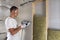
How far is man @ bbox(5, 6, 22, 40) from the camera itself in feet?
7.30

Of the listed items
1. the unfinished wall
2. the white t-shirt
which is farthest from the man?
the unfinished wall

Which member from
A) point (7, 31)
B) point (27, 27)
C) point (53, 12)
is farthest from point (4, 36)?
point (53, 12)

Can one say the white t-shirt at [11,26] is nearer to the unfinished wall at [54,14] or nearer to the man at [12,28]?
the man at [12,28]

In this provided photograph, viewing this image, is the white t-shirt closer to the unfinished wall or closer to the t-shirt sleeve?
the t-shirt sleeve

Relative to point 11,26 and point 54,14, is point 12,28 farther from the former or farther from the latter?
point 54,14

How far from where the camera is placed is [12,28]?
2.23m

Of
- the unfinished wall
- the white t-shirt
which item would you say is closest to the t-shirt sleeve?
the white t-shirt

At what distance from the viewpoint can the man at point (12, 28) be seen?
2.22 meters

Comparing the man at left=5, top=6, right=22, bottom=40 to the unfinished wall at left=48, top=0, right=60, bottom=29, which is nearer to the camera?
the man at left=5, top=6, right=22, bottom=40

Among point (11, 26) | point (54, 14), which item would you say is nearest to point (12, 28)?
point (11, 26)

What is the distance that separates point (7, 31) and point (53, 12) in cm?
95

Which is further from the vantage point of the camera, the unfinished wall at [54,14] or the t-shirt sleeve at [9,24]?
the unfinished wall at [54,14]

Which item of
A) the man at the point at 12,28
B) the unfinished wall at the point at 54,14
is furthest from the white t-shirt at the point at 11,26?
the unfinished wall at the point at 54,14

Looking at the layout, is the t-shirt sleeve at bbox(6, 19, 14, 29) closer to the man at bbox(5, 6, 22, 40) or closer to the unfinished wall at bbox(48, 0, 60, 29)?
the man at bbox(5, 6, 22, 40)
